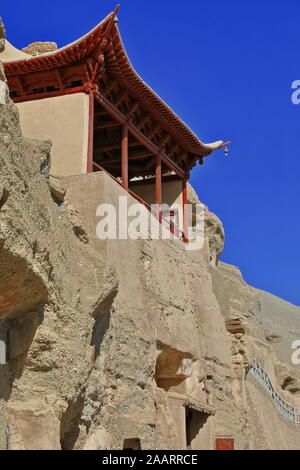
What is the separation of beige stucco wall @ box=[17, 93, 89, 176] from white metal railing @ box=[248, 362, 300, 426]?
304 inches

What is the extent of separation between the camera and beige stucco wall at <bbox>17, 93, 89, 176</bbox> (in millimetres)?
13211

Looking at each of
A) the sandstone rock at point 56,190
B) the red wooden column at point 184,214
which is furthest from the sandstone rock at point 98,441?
the red wooden column at point 184,214

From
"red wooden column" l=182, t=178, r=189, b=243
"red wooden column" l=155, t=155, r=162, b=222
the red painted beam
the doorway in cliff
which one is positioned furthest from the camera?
"red wooden column" l=182, t=178, r=189, b=243

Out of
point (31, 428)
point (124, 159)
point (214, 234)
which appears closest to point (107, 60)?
point (124, 159)

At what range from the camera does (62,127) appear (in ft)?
44.5

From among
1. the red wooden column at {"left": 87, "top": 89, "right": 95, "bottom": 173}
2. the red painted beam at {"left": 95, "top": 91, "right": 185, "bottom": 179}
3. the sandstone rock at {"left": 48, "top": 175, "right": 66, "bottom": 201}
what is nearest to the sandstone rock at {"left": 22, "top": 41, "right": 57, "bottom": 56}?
the red painted beam at {"left": 95, "top": 91, "right": 185, "bottom": 179}

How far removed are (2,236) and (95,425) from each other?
12.4 ft

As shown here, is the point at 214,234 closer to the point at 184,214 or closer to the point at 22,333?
the point at 184,214

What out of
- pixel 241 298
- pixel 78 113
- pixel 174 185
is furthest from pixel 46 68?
pixel 241 298

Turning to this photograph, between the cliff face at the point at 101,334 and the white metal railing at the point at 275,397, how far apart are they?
1.22ft

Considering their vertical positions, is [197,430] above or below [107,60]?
below

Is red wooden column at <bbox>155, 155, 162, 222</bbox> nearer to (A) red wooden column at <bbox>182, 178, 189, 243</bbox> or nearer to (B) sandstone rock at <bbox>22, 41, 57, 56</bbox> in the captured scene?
(A) red wooden column at <bbox>182, 178, 189, 243</bbox>

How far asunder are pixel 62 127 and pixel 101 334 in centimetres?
488
